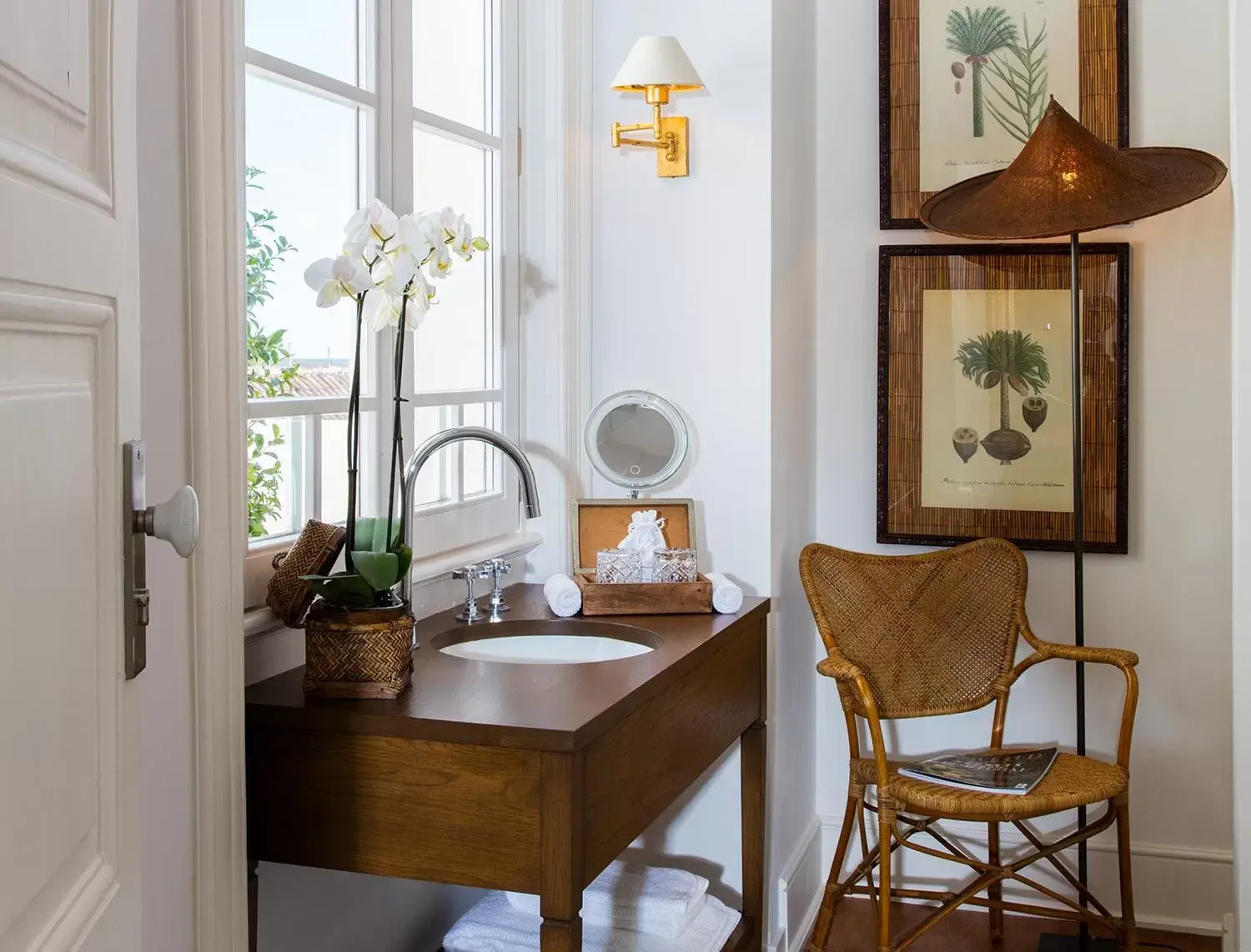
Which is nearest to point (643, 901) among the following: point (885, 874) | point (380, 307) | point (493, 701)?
point (885, 874)

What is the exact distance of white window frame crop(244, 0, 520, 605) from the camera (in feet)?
6.29

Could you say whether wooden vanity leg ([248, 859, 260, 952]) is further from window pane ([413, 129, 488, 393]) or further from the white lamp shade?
the white lamp shade

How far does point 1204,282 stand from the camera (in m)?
2.87

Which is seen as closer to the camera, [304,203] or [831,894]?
[304,203]

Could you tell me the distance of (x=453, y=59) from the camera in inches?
95.0

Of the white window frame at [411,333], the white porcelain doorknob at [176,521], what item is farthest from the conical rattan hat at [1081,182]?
the white porcelain doorknob at [176,521]

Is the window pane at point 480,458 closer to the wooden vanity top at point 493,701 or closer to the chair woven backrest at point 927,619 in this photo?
the wooden vanity top at point 493,701

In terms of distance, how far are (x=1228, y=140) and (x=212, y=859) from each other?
2563mm

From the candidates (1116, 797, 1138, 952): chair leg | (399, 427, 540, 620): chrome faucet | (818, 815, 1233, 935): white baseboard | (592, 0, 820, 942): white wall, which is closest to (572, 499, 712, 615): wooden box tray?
(592, 0, 820, 942): white wall

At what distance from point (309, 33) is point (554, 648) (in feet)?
3.57

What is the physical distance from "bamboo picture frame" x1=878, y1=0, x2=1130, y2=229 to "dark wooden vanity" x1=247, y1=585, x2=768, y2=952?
165 centimetres

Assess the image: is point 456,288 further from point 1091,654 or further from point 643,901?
point 1091,654

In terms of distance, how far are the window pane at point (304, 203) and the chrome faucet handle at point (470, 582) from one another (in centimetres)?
40

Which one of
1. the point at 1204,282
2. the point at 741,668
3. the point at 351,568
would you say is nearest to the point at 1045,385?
the point at 1204,282
